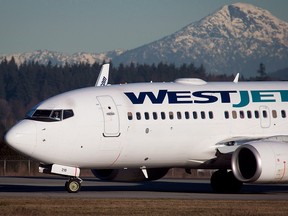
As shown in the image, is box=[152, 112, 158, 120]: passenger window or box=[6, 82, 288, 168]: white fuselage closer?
box=[6, 82, 288, 168]: white fuselage

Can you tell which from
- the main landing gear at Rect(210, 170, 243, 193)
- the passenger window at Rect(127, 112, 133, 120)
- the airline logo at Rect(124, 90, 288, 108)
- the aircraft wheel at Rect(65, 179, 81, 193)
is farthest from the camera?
the main landing gear at Rect(210, 170, 243, 193)

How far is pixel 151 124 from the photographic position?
138 ft

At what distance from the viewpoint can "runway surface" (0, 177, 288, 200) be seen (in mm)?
40250

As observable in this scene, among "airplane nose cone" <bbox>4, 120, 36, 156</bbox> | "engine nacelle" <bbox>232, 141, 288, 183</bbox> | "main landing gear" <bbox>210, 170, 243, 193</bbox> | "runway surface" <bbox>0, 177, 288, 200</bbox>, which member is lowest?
"runway surface" <bbox>0, 177, 288, 200</bbox>

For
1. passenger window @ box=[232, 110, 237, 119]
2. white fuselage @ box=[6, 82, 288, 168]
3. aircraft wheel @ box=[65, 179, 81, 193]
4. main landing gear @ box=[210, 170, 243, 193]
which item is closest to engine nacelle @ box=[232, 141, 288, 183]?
white fuselage @ box=[6, 82, 288, 168]

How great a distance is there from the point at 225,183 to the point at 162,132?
4131 mm

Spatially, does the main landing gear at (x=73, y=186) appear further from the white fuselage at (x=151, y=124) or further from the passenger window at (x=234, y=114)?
the passenger window at (x=234, y=114)

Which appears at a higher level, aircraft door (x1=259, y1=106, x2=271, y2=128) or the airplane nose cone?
aircraft door (x1=259, y1=106, x2=271, y2=128)

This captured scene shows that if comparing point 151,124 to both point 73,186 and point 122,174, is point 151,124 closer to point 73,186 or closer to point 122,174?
point 122,174

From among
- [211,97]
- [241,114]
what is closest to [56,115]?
[211,97]

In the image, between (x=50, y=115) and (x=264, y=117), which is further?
(x=264, y=117)

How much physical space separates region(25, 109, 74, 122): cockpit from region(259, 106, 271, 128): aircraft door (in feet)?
25.3

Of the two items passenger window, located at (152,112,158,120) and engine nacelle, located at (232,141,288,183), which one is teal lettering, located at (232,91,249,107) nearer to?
engine nacelle, located at (232,141,288,183)

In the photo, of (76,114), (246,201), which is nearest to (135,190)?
(76,114)
